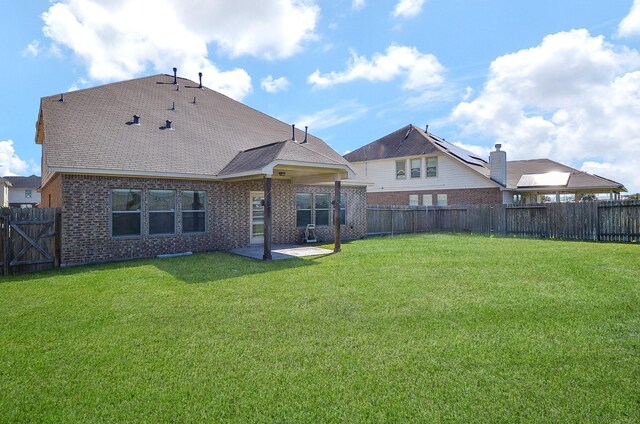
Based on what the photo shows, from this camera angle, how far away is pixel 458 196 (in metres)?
24.4

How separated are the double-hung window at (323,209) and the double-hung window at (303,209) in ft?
1.51

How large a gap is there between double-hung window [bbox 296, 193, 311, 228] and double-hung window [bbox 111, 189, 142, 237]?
230 inches

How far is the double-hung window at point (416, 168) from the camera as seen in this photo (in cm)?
2594

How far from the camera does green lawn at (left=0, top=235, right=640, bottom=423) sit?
3281 mm

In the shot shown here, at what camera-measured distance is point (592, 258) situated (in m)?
10.4

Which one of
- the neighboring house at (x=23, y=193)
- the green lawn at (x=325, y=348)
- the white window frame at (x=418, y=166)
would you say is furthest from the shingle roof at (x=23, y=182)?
the green lawn at (x=325, y=348)

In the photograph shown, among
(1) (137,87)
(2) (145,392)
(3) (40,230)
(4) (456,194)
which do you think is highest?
(1) (137,87)

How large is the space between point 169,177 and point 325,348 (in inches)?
364

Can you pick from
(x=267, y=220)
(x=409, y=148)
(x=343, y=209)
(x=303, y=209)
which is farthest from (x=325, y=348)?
(x=409, y=148)

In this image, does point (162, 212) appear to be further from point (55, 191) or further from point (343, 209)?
point (343, 209)

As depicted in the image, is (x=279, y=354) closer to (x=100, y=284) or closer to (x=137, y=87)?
(x=100, y=284)

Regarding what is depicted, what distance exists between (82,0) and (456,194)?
69.5 ft

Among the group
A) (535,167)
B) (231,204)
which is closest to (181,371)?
(231,204)

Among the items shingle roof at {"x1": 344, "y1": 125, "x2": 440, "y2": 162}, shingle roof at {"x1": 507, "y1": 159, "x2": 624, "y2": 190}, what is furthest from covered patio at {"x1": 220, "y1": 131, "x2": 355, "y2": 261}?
shingle roof at {"x1": 507, "y1": 159, "x2": 624, "y2": 190}
